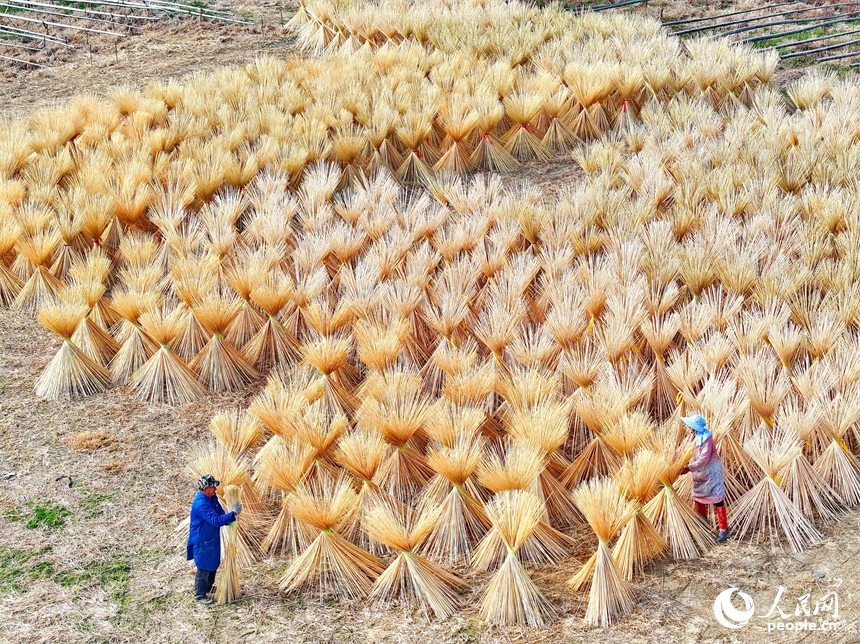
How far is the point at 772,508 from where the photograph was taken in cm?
395

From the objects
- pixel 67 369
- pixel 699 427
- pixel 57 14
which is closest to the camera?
pixel 699 427

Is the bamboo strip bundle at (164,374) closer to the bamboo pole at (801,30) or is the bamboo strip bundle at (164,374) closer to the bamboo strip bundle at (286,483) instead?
the bamboo strip bundle at (286,483)

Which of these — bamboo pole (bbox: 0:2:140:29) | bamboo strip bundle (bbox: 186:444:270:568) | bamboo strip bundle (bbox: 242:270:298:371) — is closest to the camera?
bamboo strip bundle (bbox: 186:444:270:568)


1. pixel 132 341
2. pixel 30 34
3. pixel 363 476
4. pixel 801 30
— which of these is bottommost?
pixel 363 476

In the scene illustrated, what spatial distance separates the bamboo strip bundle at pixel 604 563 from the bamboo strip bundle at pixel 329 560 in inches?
33.7

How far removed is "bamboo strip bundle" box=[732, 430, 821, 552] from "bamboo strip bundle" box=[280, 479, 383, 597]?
1608 mm

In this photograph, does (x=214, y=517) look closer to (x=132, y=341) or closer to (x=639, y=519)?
(x=639, y=519)

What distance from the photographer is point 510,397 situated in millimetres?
4492

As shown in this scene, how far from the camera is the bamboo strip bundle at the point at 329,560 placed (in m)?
3.76

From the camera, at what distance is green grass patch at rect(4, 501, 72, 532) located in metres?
4.15

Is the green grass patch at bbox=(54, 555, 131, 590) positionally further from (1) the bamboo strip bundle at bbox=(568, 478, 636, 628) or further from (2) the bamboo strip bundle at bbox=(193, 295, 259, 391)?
(1) the bamboo strip bundle at bbox=(568, 478, 636, 628)

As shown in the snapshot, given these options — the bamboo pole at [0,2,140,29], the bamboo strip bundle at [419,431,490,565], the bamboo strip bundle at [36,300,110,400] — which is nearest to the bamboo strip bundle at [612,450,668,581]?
the bamboo strip bundle at [419,431,490,565]

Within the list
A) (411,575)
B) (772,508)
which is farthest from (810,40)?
(411,575)

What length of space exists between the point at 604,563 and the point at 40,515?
2.57m
